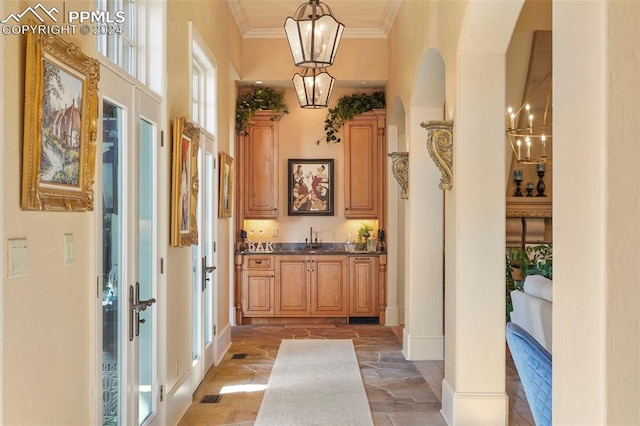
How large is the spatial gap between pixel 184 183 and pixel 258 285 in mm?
3969

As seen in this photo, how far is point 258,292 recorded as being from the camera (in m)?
7.88

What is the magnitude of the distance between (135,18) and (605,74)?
2742mm

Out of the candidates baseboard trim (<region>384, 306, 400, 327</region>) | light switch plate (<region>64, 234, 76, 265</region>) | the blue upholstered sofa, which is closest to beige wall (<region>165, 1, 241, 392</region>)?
light switch plate (<region>64, 234, 76, 265</region>)

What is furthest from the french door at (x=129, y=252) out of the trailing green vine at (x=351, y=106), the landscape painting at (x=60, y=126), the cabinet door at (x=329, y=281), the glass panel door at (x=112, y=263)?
the trailing green vine at (x=351, y=106)

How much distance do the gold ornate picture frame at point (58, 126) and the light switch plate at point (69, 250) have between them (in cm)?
12

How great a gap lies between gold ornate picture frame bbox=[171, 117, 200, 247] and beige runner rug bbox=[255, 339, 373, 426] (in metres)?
1.40

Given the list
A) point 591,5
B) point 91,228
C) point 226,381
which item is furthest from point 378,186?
point 591,5

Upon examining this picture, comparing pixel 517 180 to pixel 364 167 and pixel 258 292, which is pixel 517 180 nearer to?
pixel 364 167

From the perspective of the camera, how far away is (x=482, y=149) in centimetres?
382

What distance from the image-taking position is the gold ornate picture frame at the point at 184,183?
388cm

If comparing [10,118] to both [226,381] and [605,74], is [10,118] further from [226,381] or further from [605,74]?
[226,381]

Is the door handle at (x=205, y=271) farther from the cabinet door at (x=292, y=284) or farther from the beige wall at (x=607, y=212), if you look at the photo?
the beige wall at (x=607, y=212)

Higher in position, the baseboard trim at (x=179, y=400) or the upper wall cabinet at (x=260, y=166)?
the upper wall cabinet at (x=260, y=166)

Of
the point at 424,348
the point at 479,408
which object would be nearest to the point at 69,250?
the point at 479,408
